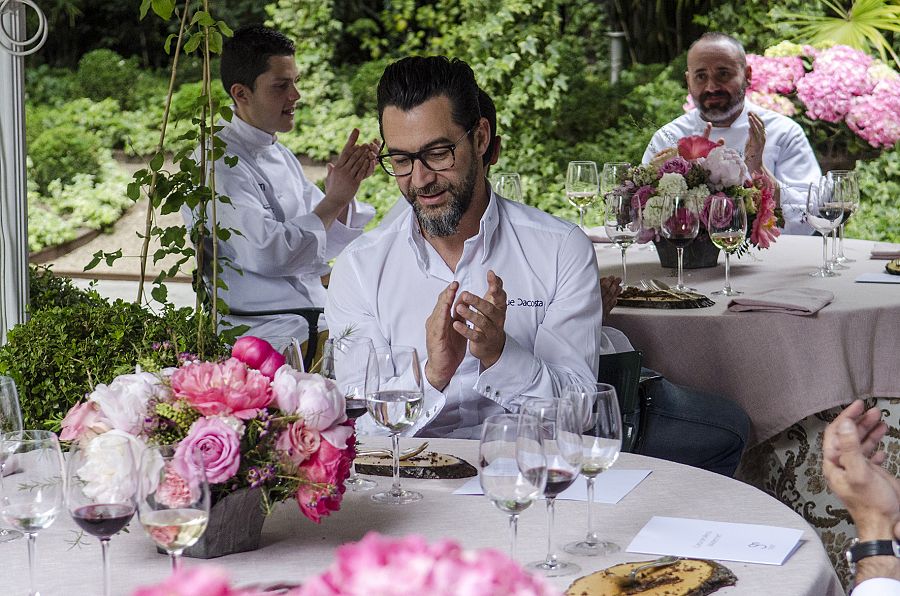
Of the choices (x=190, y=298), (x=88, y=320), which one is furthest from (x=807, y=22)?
(x=88, y=320)

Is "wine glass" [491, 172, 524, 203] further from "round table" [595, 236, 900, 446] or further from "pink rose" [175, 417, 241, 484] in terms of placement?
"pink rose" [175, 417, 241, 484]

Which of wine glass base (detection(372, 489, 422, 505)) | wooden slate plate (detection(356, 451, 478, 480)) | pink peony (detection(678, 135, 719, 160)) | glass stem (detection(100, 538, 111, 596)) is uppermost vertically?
pink peony (detection(678, 135, 719, 160))

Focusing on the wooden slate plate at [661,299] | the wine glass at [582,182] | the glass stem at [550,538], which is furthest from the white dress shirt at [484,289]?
the wine glass at [582,182]

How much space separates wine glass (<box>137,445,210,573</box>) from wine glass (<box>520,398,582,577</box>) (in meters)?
0.43

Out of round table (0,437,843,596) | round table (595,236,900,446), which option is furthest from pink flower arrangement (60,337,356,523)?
round table (595,236,900,446)

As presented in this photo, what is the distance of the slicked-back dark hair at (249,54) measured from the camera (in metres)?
4.45

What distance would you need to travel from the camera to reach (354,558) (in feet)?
2.55

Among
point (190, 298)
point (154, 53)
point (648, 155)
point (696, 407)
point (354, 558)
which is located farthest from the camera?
point (154, 53)

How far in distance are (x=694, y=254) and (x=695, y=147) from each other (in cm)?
40

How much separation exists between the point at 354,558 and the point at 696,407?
8.18 ft

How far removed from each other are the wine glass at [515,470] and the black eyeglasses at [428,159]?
130 cm

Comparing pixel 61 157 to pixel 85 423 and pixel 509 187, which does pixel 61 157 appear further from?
pixel 85 423

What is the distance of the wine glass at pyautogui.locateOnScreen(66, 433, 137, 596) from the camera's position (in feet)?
4.60

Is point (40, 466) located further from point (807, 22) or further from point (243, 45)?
point (807, 22)
